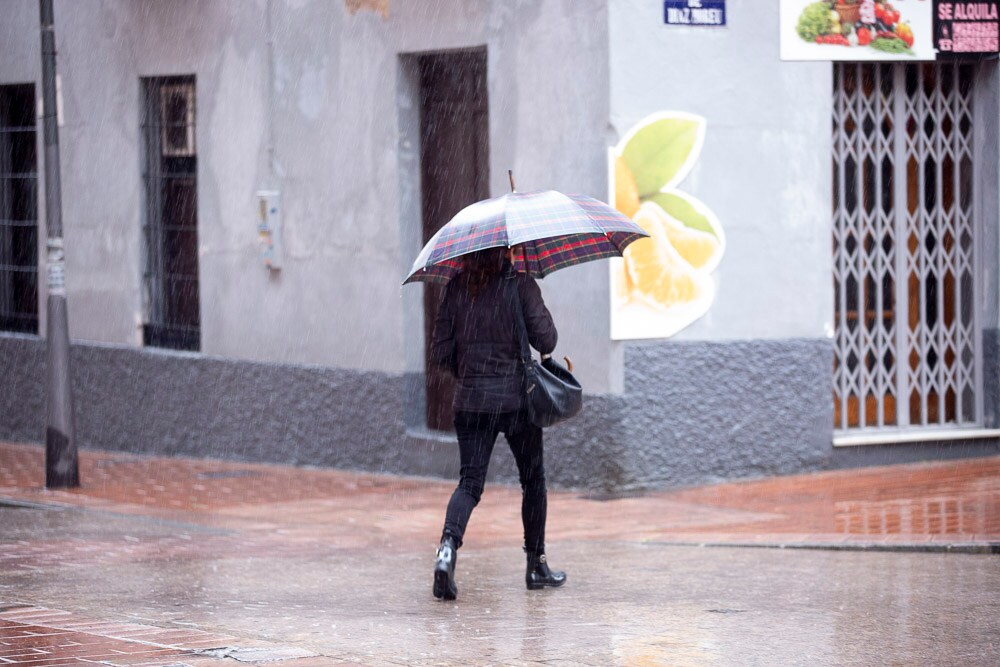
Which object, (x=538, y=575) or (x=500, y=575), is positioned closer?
(x=538, y=575)

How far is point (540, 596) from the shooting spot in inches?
303

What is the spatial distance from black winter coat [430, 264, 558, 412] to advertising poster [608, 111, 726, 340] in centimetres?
389

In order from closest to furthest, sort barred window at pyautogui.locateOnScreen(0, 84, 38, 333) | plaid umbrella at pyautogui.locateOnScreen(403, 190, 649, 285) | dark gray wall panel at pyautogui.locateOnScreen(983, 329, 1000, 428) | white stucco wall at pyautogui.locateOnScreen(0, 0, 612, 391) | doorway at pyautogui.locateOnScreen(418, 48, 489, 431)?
plaid umbrella at pyautogui.locateOnScreen(403, 190, 649, 285) → white stucco wall at pyautogui.locateOnScreen(0, 0, 612, 391) → dark gray wall panel at pyautogui.locateOnScreen(983, 329, 1000, 428) → doorway at pyautogui.locateOnScreen(418, 48, 489, 431) → barred window at pyautogui.locateOnScreen(0, 84, 38, 333)

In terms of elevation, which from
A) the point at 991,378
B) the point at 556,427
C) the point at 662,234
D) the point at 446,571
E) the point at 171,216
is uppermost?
the point at 171,216

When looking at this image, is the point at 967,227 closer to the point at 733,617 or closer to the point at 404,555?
the point at 404,555

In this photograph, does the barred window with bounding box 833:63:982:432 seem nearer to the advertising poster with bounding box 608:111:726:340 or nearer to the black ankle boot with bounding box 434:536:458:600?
the advertising poster with bounding box 608:111:726:340

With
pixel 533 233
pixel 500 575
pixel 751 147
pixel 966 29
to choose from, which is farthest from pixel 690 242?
pixel 533 233

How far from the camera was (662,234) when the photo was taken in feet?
38.4

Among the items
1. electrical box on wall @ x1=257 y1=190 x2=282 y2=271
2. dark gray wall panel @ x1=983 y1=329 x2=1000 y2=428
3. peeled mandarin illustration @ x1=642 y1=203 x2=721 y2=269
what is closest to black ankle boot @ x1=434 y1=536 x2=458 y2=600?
peeled mandarin illustration @ x1=642 y1=203 x2=721 y2=269

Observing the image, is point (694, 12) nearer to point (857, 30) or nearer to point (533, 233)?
point (857, 30)

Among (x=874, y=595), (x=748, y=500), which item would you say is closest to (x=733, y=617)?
(x=874, y=595)

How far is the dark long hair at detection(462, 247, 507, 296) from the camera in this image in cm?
773

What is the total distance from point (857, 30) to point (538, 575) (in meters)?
6.02

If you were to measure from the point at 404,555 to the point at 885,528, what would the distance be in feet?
9.20
